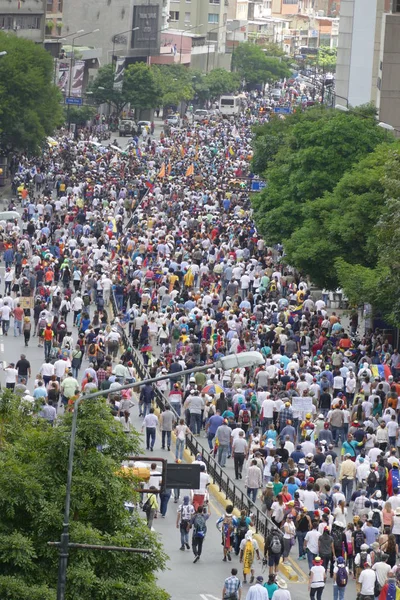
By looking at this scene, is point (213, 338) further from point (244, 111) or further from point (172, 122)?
point (244, 111)

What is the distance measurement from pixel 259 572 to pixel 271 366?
1016 centimetres

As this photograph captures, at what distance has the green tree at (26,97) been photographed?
80.6 meters

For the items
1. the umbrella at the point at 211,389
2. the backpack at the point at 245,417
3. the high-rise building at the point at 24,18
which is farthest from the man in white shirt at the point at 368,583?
the high-rise building at the point at 24,18

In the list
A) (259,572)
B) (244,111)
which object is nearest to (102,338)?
(259,572)

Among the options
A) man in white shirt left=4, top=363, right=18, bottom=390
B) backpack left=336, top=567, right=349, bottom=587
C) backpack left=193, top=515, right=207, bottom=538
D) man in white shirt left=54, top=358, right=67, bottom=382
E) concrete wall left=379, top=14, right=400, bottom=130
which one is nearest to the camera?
backpack left=336, top=567, right=349, bottom=587

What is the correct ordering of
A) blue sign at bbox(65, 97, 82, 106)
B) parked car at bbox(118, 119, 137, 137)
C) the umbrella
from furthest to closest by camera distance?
parked car at bbox(118, 119, 137, 137), blue sign at bbox(65, 97, 82, 106), the umbrella

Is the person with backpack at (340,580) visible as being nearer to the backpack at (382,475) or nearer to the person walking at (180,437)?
the backpack at (382,475)

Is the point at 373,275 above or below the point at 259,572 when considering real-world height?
above

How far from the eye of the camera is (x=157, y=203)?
68.3 meters

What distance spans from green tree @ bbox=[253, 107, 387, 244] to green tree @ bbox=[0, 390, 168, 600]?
109 feet

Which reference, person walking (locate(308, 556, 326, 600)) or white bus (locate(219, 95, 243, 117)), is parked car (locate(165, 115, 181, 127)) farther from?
person walking (locate(308, 556, 326, 600))

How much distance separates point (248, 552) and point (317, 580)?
1.33 meters

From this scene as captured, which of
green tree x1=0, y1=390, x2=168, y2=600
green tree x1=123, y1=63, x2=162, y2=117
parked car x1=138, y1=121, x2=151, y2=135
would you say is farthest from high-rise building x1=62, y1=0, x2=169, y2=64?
green tree x1=0, y1=390, x2=168, y2=600

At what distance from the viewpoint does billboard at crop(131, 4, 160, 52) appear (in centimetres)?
13962
